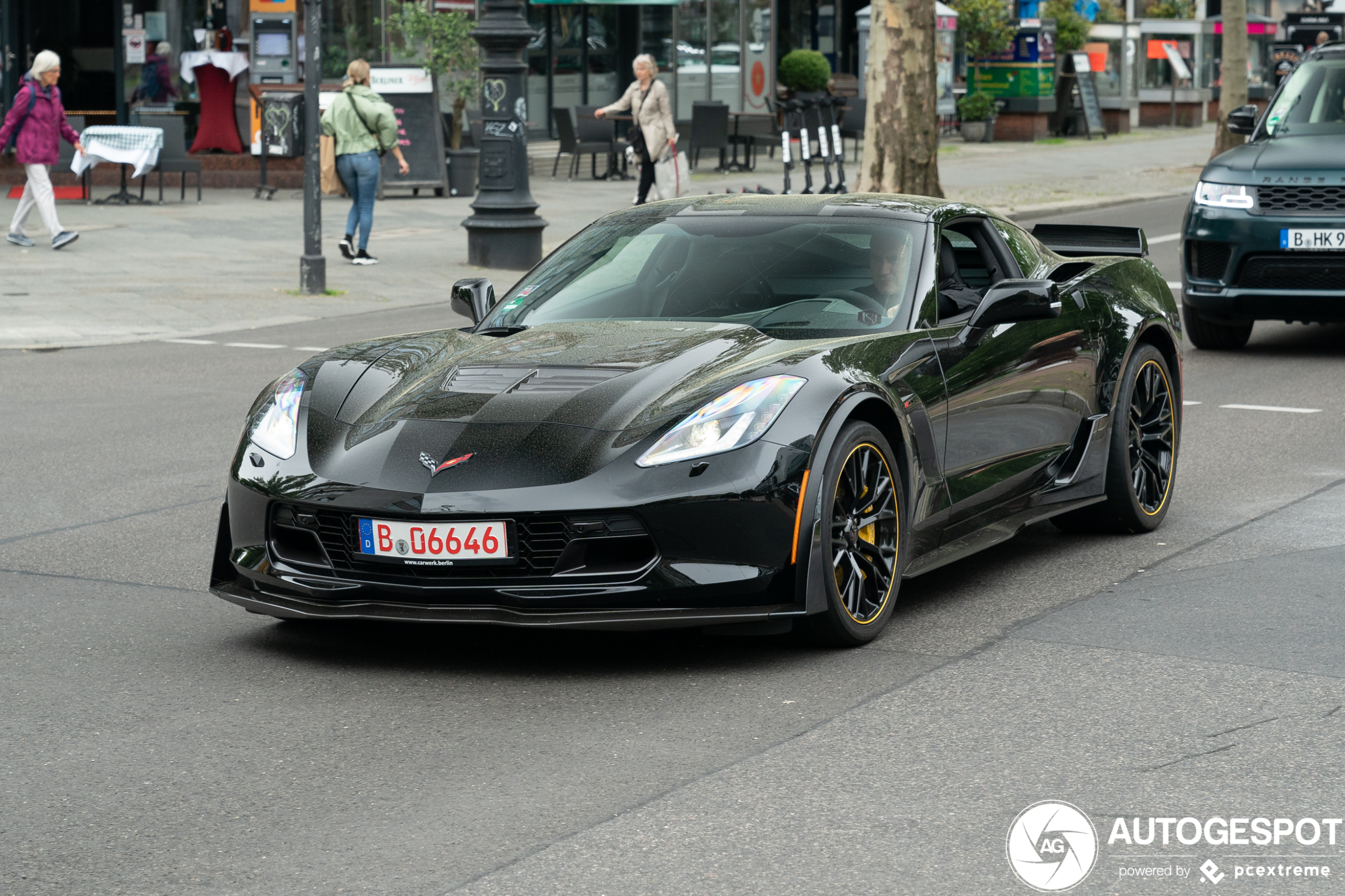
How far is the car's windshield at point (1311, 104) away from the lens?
43.2ft

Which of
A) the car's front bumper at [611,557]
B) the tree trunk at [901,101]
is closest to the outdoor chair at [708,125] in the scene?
the tree trunk at [901,101]

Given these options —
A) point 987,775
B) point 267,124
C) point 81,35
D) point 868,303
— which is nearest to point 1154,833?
point 987,775

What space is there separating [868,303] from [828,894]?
2.84 meters

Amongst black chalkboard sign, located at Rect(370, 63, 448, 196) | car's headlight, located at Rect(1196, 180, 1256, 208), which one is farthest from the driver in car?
black chalkboard sign, located at Rect(370, 63, 448, 196)

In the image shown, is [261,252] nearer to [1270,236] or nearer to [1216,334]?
[1216,334]

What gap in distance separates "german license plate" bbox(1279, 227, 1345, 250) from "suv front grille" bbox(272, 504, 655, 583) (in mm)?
8105

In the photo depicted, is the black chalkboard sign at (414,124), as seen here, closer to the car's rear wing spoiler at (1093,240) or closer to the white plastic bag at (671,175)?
the white plastic bag at (671,175)

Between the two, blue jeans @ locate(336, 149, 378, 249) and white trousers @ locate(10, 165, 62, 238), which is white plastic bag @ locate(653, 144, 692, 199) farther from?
white trousers @ locate(10, 165, 62, 238)

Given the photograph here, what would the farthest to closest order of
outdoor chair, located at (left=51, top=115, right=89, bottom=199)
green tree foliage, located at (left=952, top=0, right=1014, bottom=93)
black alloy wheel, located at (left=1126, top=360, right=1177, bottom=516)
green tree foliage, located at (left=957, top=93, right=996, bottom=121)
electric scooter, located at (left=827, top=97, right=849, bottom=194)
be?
green tree foliage, located at (left=957, top=93, right=996, bottom=121), green tree foliage, located at (left=952, top=0, right=1014, bottom=93), electric scooter, located at (left=827, top=97, right=849, bottom=194), outdoor chair, located at (left=51, top=115, right=89, bottom=199), black alloy wheel, located at (left=1126, top=360, right=1177, bottom=516)

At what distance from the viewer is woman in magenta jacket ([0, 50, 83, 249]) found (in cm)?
1862

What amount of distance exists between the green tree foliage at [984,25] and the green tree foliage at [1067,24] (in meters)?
1.42

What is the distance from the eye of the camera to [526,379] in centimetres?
557

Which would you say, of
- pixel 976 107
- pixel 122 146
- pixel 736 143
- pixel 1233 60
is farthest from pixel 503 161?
pixel 976 107

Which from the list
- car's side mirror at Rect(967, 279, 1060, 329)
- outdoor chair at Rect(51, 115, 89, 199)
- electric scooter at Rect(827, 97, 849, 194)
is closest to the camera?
car's side mirror at Rect(967, 279, 1060, 329)
